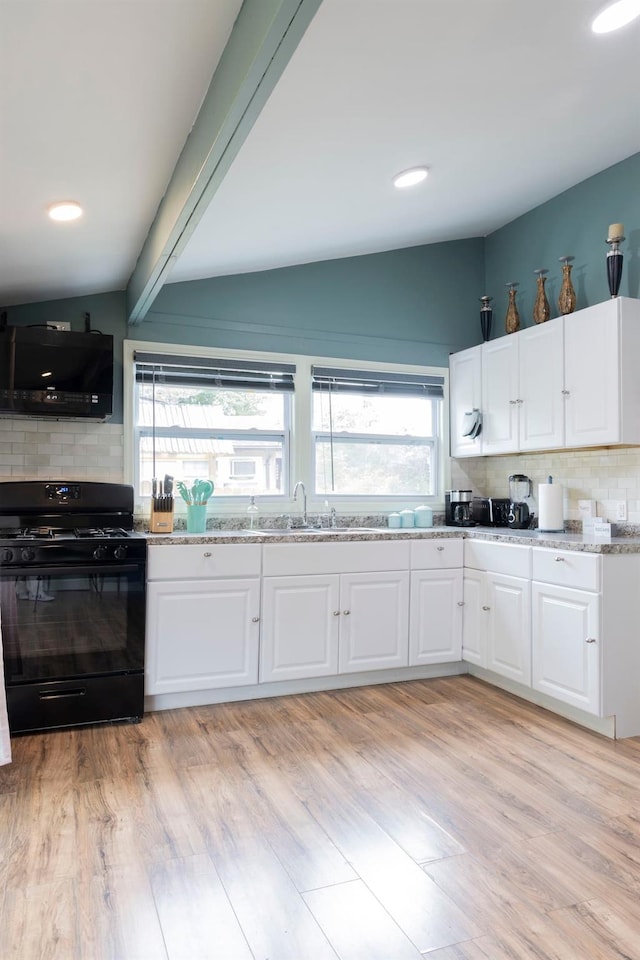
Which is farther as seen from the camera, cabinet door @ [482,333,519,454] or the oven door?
cabinet door @ [482,333,519,454]

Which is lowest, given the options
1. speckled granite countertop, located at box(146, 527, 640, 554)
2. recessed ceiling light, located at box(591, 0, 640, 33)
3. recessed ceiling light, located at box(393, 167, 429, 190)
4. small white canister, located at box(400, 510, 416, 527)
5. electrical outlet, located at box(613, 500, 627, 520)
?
speckled granite countertop, located at box(146, 527, 640, 554)

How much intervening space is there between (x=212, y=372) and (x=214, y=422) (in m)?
0.31

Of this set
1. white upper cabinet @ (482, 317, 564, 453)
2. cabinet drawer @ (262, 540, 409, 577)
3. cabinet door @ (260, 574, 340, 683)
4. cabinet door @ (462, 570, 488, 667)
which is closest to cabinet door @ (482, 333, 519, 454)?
white upper cabinet @ (482, 317, 564, 453)

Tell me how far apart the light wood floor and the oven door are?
0.12 m

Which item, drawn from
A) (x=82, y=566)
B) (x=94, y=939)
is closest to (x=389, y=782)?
(x=94, y=939)

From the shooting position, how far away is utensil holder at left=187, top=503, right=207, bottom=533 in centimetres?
358

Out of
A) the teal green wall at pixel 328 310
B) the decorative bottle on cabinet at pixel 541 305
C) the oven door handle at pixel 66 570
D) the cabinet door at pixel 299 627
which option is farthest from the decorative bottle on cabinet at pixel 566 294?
the oven door handle at pixel 66 570

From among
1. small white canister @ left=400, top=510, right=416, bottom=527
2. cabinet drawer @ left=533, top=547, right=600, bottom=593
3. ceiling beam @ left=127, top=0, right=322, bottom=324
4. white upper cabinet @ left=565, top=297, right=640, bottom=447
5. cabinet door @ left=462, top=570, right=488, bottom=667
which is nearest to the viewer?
ceiling beam @ left=127, top=0, right=322, bottom=324

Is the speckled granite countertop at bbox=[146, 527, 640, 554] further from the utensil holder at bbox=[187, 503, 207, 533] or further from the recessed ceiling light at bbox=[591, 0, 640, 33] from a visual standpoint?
the recessed ceiling light at bbox=[591, 0, 640, 33]

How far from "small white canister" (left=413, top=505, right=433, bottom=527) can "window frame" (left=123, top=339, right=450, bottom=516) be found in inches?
6.3

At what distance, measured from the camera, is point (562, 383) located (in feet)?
11.7

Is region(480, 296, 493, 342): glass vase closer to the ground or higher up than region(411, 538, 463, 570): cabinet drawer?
higher up

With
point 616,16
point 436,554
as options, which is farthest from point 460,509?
point 616,16

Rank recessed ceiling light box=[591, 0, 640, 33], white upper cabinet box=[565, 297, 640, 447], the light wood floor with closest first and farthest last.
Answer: the light wood floor < recessed ceiling light box=[591, 0, 640, 33] < white upper cabinet box=[565, 297, 640, 447]
